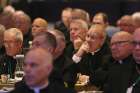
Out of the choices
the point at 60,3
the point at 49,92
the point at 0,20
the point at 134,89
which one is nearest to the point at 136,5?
the point at 60,3

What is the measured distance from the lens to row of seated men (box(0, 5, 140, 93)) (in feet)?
23.8

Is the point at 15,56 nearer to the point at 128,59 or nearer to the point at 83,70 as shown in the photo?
the point at 83,70

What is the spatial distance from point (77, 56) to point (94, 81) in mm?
771

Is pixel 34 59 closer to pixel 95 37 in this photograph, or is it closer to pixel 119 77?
pixel 119 77

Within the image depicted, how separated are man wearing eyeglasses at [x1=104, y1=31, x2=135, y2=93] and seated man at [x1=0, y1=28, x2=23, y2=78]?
4.62 ft

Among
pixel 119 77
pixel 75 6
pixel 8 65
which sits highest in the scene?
pixel 119 77

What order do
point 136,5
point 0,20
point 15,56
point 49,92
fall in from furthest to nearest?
point 136,5
point 0,20
point 15,56
point 49,92

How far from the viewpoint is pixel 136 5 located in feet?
58.0

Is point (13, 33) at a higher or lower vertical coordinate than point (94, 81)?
higher

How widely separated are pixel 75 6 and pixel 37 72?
1219cm

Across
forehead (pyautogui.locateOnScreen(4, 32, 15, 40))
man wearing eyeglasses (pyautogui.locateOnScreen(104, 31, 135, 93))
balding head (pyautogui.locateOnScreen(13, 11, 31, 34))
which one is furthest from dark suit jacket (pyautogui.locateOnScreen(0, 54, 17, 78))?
balding head (pyautogui.locateOnScreen(13, 11, 31, 34))

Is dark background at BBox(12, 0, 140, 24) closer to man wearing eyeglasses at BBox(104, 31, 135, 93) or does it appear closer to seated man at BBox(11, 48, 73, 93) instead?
man wearing eyeglasses at BBox(104, 31, 135, 93)

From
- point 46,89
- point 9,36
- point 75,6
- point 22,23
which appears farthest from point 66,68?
point 75,6

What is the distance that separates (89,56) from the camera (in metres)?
8.84
